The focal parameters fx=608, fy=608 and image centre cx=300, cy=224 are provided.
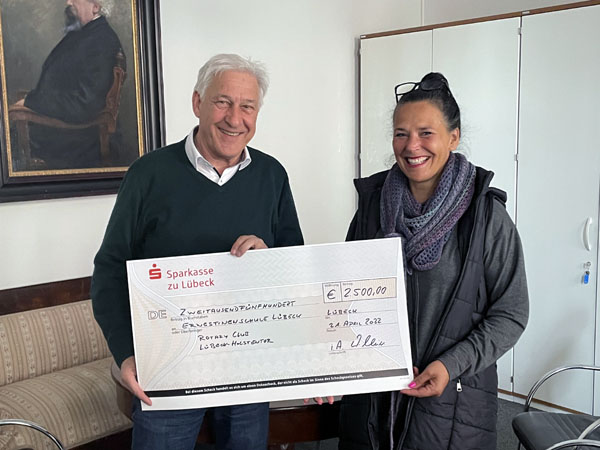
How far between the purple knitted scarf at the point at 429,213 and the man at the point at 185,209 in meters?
0.40

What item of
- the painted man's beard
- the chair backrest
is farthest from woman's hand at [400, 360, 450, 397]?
the painted man's beard

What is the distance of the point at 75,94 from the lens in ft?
10.6

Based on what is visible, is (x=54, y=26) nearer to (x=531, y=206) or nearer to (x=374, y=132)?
(x=374, y=132)

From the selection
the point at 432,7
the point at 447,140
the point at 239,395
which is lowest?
the point at 239,395

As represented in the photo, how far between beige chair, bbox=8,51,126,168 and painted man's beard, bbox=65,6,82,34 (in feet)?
0.89

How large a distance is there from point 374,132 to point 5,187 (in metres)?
2.62

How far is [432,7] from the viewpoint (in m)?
5.02

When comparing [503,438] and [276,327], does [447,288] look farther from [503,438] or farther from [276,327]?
→ [503,438]

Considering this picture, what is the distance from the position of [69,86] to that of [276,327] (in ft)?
7.02

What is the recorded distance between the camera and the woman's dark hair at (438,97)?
1.71 metres

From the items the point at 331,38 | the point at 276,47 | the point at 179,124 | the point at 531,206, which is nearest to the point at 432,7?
the point at 331,38

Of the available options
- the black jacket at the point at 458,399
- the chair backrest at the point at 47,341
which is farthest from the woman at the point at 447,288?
the chair backrest at the point at 47,341

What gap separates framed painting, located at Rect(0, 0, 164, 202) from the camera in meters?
3.01

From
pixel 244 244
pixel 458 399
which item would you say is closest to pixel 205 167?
pixel 244 244
